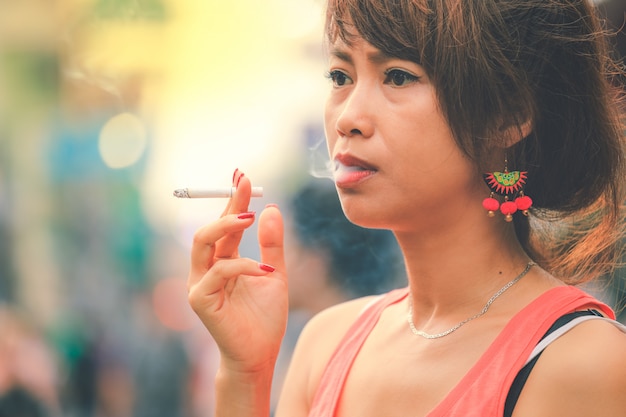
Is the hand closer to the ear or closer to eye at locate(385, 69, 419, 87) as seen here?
eye at locate(385, 69, 419, 87)

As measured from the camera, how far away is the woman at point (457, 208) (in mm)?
1890

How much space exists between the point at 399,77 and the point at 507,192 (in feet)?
1.25

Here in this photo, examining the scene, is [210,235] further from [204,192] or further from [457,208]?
[457,208]


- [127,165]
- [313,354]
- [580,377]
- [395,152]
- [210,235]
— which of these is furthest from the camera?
[127,165]

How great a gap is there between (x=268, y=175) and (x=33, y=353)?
73.9 inches

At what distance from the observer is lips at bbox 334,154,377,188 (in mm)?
1997

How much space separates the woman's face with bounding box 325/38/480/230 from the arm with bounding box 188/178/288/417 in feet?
0.92

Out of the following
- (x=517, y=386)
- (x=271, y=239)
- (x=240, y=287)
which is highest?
(x=271, y=239)

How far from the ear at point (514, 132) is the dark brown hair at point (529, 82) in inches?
0.4

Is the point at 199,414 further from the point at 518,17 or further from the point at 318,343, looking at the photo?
the point at 518,17

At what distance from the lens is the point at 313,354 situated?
94.2 inches

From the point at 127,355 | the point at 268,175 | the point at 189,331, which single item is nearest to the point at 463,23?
the point at 268,175

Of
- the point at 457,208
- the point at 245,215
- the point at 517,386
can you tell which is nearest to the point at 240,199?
the point at 245,215

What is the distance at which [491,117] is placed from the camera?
6.53 feet
